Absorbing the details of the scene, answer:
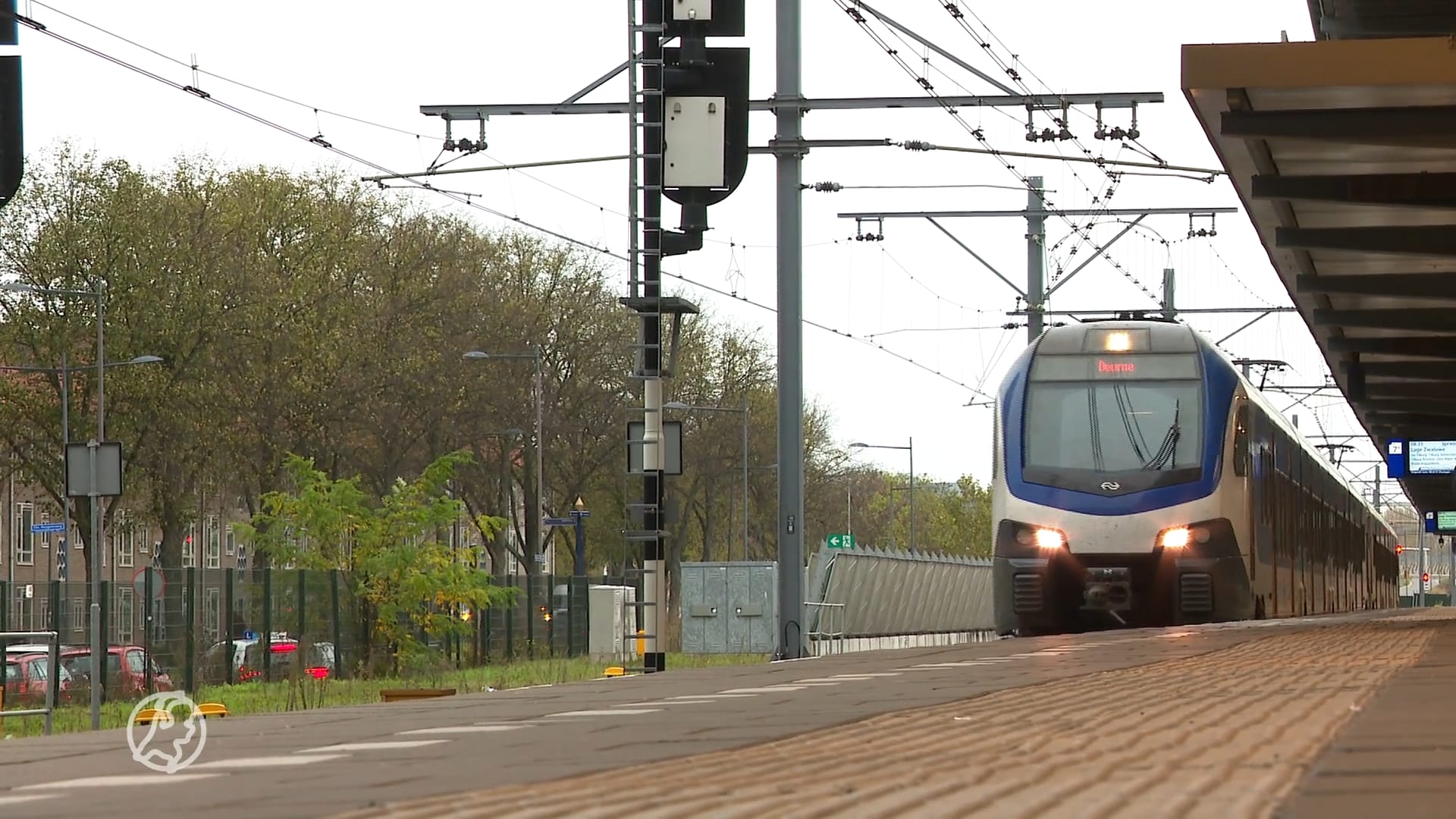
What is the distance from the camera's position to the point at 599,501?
69125 millimetres

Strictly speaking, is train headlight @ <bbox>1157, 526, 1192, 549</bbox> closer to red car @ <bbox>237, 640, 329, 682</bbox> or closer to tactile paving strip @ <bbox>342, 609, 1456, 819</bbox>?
red car @ <bbox>237, 640, 329, 682</bbox>

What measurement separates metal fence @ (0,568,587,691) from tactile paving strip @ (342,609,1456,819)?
20.8 meters

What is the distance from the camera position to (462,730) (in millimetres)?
7656

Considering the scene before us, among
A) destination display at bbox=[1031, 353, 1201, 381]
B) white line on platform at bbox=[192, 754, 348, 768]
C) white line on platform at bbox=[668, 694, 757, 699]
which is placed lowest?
white line on platform at bbox=[668, 694, 757, 699]

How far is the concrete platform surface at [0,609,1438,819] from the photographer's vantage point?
5.04 meters

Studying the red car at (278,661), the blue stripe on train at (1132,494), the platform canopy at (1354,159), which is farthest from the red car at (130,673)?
the platform canopy at (1354,159)

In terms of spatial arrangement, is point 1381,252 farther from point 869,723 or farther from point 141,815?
point 141,815

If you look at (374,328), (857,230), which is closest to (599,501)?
(374,328)

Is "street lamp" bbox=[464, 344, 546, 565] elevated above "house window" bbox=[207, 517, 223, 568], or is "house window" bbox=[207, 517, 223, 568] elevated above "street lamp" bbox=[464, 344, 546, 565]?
"street lamp" bbox=[464, 344, 546, 565]

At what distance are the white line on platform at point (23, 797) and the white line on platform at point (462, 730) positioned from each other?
2011mm

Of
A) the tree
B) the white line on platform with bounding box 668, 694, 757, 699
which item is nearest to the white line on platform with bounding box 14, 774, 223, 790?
the white line on platform with bounding box 668, 694, 757, 699

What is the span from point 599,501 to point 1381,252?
49.4 metres

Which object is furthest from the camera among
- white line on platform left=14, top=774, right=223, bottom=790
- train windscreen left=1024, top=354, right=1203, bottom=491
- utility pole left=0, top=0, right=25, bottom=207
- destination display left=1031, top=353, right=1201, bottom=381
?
destination display left=1031, top=353, right=1201, bottom=381

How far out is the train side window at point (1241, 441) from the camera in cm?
2309
